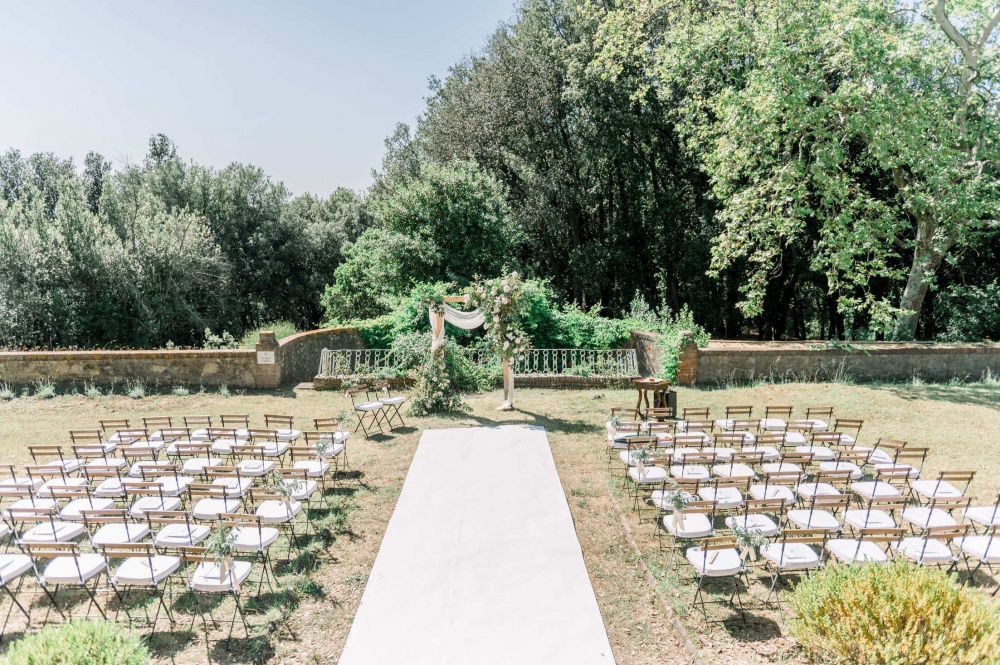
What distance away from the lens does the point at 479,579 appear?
5.95 metres

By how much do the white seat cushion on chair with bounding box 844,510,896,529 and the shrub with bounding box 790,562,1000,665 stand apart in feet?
6.05

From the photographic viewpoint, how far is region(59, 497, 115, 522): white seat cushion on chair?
6.66 meters

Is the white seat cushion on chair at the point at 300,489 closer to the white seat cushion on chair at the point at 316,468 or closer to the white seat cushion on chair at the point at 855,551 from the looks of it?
A: the white seat cushion on chair at the point at 316,468

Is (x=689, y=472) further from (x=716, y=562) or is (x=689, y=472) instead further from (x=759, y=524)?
(x=716, y=562)

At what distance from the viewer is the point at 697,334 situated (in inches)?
611

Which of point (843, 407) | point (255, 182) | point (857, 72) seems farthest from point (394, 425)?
point (255, 182)

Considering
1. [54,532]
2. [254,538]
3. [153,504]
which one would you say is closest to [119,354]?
[153,504]

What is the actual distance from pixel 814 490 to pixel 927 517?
116 centimetres

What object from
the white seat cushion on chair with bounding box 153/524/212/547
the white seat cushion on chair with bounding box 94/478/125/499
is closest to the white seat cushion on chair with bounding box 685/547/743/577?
the white seat cushion on chair with bounding box 153/524/212/547

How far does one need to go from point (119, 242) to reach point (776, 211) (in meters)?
20.1

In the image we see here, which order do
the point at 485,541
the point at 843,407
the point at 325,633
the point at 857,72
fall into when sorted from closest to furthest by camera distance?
the point at 325,633 → the point at 485,541 → the point at 843,407 → the point at 857,72

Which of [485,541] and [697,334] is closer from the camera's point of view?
[485,541]

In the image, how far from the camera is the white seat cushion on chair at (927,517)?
20.9 ft

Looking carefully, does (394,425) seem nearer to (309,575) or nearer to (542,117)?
(309,575)
